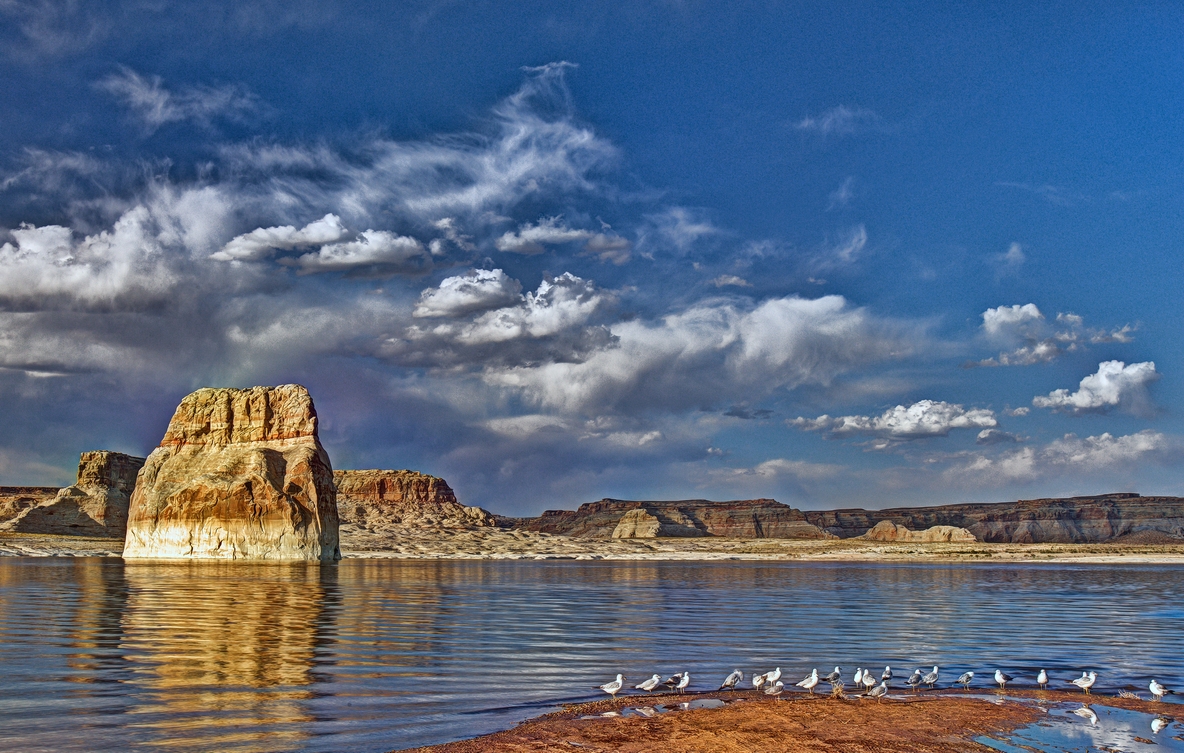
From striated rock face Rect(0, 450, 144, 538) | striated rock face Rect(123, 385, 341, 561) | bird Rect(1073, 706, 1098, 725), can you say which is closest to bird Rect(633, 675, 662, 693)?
bird Rect(1073, 706, 1098, 725)

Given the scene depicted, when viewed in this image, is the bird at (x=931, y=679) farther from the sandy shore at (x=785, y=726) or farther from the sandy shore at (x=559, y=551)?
the sandy shore at (x=559, y=551)

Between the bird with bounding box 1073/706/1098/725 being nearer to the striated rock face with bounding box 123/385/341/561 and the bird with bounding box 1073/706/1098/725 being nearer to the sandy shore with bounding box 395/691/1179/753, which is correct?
the sandy shore with bounding box 395/691/1179/753

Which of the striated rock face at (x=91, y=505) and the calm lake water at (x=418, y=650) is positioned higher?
the striated rock face at (x=91, y=505)

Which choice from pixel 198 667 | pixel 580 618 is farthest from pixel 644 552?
pixel 198 667

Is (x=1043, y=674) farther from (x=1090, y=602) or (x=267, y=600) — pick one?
(x=1090, y=602)

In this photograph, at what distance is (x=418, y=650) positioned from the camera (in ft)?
85.8

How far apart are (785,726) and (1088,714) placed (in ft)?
20.5

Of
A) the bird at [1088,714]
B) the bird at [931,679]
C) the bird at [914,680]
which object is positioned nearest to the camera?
the bird at [1088,714]

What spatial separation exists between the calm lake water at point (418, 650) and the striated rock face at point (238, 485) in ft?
160

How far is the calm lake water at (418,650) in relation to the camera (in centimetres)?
1588

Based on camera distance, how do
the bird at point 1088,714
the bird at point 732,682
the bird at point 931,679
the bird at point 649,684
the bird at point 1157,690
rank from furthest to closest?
the bird at point 931,679, the bird at point 732,682, the bird at point 1157,690, the bird at point 649,684, the bird at point 1088,714

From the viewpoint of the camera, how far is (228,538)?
337 ft

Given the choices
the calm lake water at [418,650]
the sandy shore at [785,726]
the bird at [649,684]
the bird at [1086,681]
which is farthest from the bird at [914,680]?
the bird at [649,684]

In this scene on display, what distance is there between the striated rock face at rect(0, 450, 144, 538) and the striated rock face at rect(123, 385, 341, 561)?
6061 cm
